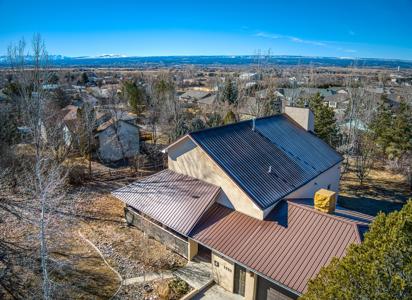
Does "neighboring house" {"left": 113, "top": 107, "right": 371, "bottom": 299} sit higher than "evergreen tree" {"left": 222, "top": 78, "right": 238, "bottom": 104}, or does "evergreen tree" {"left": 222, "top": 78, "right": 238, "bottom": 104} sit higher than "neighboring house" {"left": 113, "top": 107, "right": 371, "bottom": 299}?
"evergreen tree" {"left": 222, "top": 78, "right": 238, "bottom": 104}

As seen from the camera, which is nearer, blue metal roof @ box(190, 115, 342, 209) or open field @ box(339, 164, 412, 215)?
blue metal roof @ box(190, 115, 342, 209)

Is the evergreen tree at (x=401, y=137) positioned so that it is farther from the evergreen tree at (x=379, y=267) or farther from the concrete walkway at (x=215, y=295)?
the evergreen tree at (x=379, y=267)

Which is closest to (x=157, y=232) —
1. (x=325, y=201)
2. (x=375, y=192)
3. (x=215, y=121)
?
(x=325, y=201)

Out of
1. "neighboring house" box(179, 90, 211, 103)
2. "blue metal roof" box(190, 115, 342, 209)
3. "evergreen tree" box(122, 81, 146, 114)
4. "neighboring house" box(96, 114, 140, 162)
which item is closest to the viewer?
"blue metal roof" box(190, 115, 342, 209)

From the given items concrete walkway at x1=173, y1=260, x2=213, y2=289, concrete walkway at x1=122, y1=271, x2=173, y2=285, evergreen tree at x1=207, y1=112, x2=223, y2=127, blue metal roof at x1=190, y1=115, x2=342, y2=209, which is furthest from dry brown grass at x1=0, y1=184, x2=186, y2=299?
evergreen tree at x1=207, y1=112, x2=223, y2=127

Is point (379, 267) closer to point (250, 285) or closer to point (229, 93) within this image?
point (250, 285)

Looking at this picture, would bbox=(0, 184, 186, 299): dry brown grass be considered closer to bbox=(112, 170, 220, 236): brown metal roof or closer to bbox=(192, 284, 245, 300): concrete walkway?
bbox=(112, 170, 220, 236): brown metal roof

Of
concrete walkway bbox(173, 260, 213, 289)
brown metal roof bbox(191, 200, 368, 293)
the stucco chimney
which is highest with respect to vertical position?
the stucco chimney
